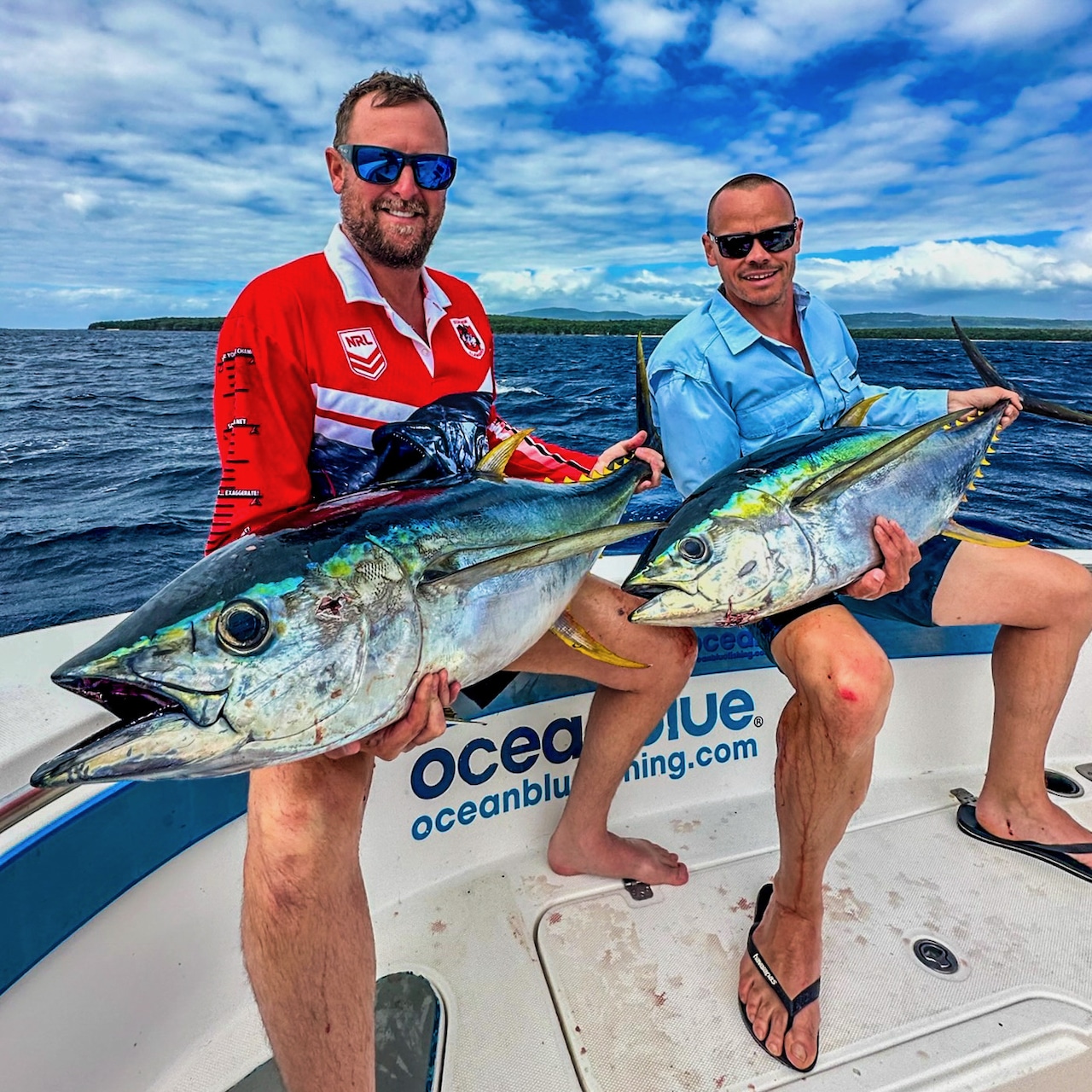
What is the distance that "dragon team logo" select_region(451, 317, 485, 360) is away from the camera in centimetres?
196

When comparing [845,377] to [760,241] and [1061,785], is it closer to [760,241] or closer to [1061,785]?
[760,241]

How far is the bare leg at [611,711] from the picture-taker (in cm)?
177

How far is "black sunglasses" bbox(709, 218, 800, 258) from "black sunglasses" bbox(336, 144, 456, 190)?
865 millimetres

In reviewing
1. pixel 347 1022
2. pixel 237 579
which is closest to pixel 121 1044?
pixel 347 1022

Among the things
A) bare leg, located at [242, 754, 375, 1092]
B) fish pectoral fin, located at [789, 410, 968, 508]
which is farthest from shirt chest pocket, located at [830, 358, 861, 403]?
bare leg, located at [242, 754, 375, 1092]

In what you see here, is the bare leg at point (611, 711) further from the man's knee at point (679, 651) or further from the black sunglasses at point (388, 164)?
the black sunglasses at point (388, 164)

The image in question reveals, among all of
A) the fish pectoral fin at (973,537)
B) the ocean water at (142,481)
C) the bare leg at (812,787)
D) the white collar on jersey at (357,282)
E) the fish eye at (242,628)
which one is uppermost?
the white collar on jersey at (357,282)

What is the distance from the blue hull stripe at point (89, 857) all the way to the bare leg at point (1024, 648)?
1872 mm

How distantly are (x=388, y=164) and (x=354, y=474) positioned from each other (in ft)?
2.42

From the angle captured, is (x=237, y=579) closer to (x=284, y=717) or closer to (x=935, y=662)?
(x=284, y=717)

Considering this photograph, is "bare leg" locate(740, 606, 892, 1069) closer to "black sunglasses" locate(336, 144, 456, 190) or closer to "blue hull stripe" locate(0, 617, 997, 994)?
"blue hull stripe" locate(0, 617, 997, 994)

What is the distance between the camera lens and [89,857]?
4.51ft

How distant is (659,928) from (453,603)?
1.15 metres

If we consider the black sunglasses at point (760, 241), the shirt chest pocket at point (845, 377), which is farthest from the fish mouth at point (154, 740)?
the shirt chest pocket at point (845, 377)
